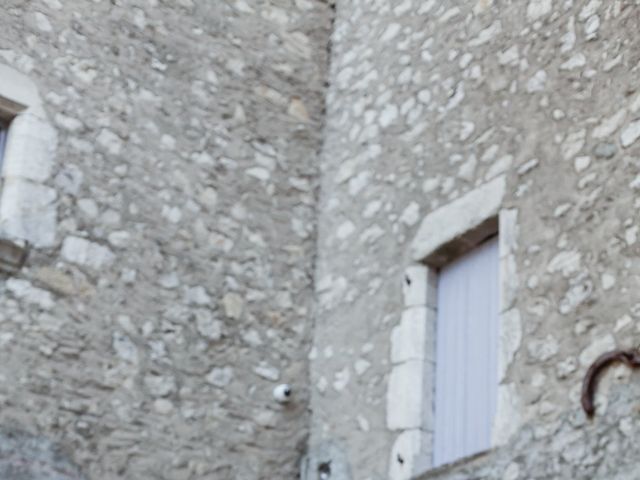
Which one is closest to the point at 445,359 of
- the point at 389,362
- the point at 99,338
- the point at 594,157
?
the point at 389,362

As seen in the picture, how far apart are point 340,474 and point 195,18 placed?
8.24 feet

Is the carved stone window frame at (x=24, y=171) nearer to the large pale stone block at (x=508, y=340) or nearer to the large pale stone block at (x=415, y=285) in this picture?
the large pale stone block at (x=415, y=285)

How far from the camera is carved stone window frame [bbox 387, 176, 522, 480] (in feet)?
17.6

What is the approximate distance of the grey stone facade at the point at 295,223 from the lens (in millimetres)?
5109

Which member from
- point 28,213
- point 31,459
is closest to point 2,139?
point 28,213

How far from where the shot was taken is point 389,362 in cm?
590

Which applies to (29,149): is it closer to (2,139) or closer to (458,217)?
(2,139)

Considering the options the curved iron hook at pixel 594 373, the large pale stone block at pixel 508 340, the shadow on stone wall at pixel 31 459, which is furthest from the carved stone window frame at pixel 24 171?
the curved iron hook at pixel 594 373

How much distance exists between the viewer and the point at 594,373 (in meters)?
4.75

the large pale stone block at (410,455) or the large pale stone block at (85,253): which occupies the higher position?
the large pale stone block at (85,253)

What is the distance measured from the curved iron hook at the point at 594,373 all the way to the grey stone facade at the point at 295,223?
0.17ft

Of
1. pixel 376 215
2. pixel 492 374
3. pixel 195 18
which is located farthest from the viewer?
pixel 195 18

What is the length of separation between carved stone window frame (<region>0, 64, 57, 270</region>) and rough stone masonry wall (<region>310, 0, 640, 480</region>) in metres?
1.48

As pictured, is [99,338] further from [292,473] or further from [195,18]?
[195,18]
